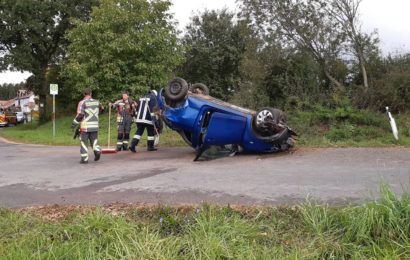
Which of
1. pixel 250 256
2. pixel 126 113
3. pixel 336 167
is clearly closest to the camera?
pixel 250 256

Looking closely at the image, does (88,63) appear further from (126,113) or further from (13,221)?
(13,221)

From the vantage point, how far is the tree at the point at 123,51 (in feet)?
85.8

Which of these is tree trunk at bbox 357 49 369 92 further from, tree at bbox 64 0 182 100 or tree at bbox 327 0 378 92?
tree at bbox 64 0 182 100

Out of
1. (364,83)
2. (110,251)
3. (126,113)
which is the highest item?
(364,83)

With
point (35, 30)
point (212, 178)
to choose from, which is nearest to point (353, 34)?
point (212, 178)

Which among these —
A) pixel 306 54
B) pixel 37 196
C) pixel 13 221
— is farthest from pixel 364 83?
pixel 13 221

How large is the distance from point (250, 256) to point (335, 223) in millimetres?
995

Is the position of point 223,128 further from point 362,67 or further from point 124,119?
point 362,67

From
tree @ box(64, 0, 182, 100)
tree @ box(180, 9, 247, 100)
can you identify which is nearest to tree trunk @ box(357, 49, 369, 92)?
tree @ box(64, 0, 182, 100)

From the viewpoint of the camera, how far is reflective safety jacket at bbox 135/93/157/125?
12.6 meters

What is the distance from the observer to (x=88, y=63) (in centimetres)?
2658

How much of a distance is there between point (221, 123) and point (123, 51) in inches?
674

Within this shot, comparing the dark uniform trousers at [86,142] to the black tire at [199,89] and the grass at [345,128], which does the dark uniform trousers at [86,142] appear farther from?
the grass at [345,128]

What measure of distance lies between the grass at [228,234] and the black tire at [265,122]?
5157 millimetres
